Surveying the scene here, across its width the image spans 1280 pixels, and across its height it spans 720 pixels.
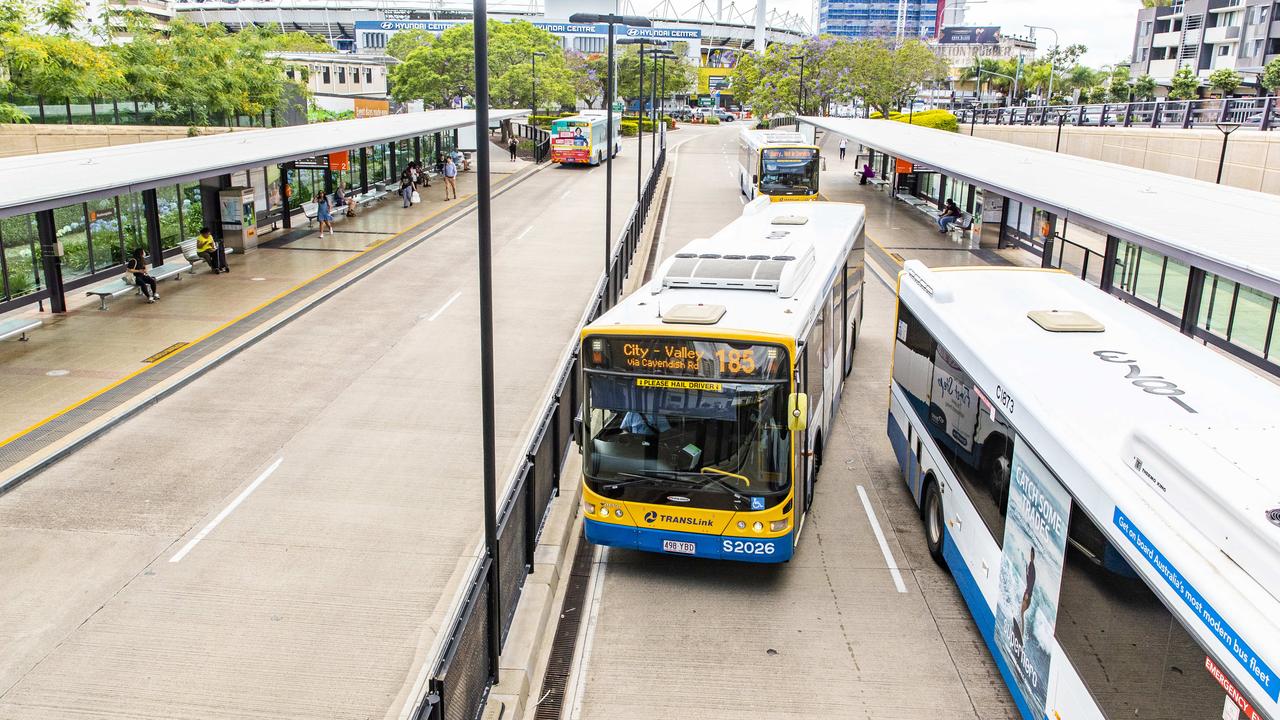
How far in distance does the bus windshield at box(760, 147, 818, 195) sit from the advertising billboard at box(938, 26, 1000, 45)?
173308 mm

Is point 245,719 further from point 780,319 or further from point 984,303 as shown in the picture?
point 984,303

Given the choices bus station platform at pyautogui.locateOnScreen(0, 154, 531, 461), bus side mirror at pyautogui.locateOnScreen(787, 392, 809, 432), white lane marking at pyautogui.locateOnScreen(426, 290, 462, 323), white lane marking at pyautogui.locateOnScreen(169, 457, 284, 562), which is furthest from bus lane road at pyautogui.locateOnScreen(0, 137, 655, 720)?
bus side mirror at pyautogui.locateOnScreen(787, 392, 809, 432)

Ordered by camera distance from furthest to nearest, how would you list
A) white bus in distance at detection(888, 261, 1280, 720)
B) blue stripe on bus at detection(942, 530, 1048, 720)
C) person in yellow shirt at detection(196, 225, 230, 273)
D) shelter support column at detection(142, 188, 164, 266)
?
person in yellow shirt at detection(196, 225, 230, 273) < shelter support column at detection(142, 188, 164, 266) < blue stripe on bus at detection(942, 530, 1048, 720) < white bus in distance at detection(888, 261, 1280, 720)

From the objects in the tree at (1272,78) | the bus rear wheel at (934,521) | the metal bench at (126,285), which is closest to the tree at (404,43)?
the tree at (1272,78)

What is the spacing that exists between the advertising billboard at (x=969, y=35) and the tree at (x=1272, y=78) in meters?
148

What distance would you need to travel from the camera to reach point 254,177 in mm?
28203

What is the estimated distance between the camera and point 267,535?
36.3ft

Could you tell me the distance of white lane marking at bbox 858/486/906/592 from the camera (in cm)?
1033

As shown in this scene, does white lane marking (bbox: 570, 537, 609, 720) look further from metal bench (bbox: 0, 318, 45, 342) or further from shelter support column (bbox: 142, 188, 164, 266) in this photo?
shelter support column (bbox: 142, 188, 164, 266)

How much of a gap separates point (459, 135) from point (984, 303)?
4765cm

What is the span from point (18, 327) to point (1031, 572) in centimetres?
1766

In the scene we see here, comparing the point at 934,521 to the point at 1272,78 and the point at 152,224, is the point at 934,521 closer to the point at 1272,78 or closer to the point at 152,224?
the point at 152,224

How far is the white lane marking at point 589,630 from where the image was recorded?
27.4ft

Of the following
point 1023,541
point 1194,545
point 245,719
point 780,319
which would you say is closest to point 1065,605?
point 1023,541
